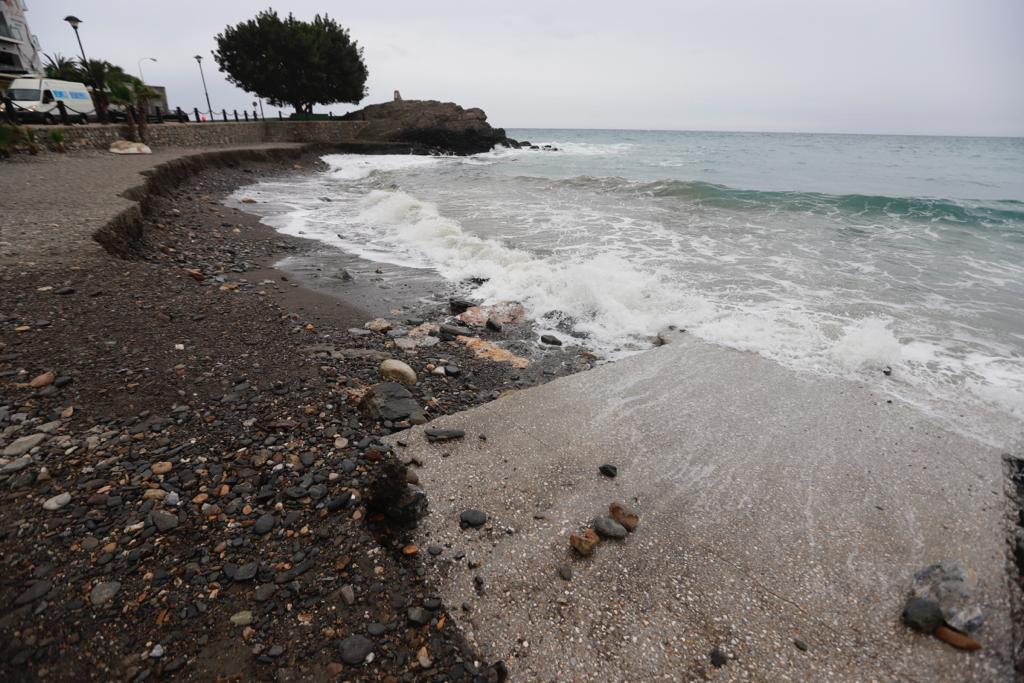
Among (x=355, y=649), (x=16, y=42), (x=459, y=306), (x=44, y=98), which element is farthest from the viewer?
(x=16, y=42)

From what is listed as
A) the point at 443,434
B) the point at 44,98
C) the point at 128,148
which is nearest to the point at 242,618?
the point at 443,434

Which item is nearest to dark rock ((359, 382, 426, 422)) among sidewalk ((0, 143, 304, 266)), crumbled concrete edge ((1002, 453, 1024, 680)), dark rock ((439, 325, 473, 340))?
dark rock ((439, 325, 473, 340))

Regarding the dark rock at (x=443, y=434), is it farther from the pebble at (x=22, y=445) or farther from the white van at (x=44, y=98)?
the white van at (x=44, y=98)

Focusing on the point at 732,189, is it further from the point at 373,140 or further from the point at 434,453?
the point at 373,140

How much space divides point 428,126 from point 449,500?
46.3 meters

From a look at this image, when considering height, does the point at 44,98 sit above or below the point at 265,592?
above

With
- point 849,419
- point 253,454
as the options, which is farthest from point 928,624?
point 253,454

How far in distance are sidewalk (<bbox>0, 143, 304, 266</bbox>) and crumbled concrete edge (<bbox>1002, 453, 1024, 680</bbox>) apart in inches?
327

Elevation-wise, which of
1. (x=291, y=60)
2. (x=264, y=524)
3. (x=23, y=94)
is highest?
(x=291, y=60)

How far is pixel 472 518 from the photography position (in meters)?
2.61

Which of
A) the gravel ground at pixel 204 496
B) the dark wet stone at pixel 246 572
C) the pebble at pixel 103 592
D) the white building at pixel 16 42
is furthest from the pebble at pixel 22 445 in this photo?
the white building at pixel 16 42

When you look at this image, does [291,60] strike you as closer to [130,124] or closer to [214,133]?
[214,133]

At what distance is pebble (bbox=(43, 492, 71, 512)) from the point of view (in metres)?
2.34

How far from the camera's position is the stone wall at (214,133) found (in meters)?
16.5
